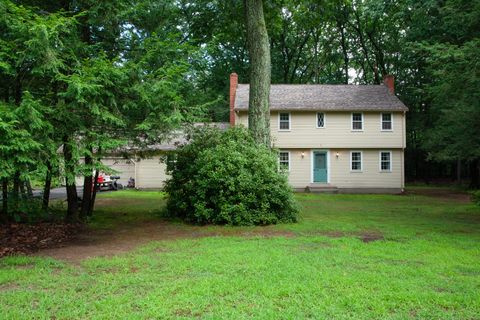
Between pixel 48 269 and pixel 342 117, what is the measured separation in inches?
840

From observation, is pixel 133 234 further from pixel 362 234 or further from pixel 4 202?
pixel 362 234

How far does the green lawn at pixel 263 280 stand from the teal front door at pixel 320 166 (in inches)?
625

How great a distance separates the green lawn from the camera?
4.36 metres

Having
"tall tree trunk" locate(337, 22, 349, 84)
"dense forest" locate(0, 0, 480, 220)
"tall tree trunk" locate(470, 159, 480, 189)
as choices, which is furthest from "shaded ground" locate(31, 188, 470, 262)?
"tall tree trunk" locate(337, 22, 349, 84)

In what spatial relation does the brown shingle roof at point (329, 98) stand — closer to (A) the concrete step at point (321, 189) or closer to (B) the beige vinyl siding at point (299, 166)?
(B) the beige vinyl siding at point (299, 166)

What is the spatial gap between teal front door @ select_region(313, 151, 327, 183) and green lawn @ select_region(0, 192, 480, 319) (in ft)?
52.1

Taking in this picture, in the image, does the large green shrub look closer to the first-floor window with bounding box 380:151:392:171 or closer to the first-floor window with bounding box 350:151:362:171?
the first-floor window with bounding box 350:151:362:171

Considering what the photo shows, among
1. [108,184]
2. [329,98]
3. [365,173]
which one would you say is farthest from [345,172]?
[108,184]

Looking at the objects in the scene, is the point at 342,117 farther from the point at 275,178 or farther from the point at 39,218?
the point at 39,218

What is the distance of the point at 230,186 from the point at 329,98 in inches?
645

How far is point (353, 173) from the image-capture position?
2517 centimetres

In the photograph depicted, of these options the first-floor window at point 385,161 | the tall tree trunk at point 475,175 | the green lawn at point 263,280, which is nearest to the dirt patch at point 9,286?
the green lawn at point 263,280

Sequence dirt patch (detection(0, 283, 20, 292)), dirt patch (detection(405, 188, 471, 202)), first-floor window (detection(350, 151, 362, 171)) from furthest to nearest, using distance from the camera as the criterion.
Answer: first-floor window (detection(350, 151, 362, 171)), dirt patch (detection(405, 188, 471, 202)), dirt patch (detection(0, 283, 20, 292))

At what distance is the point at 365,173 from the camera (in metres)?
25.2
